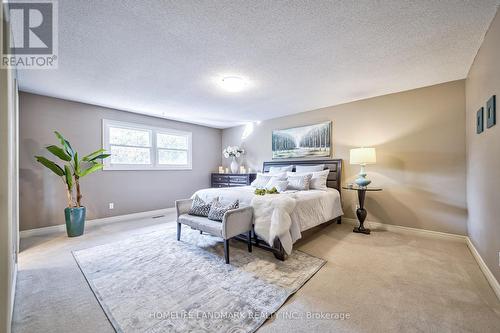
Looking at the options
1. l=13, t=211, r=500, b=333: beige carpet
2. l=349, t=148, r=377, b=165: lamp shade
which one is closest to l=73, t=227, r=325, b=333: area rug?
l=13, t=211, r=500, b=333: beige carpet

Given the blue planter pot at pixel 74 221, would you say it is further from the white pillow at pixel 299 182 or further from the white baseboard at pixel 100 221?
the white pillow at pixel 299 182

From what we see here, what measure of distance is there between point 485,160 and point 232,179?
474cm

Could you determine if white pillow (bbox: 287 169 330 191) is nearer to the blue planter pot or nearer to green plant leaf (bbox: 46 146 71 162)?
the blue planter pot

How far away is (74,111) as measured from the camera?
3998 mm

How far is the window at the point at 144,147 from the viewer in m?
4.49

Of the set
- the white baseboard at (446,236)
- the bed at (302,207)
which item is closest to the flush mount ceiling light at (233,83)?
the bed at (302,207)

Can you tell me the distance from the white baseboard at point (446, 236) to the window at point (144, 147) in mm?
4392

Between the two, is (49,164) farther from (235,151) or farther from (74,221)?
(235,151)

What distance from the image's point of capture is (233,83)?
10.1 ft

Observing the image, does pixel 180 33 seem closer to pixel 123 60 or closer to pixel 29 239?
pixel 123 60

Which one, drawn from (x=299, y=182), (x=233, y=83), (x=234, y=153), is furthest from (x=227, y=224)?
(x=234, y=153)

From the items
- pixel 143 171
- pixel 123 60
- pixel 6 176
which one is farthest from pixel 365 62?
pixel 143 171

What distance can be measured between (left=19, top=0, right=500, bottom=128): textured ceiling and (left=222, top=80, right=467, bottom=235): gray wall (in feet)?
1.12

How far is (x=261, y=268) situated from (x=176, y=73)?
2.76m
